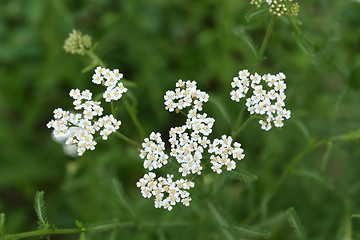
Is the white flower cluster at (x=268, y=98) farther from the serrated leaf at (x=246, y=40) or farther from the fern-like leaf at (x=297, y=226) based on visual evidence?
the fern-like leaf at (x=297, y=226)

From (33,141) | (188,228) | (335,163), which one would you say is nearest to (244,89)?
(188,228)

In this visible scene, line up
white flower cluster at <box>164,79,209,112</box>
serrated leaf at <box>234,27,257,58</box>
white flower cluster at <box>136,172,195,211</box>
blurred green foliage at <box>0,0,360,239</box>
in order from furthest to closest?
1. blurred green foliage at <box>0,0,360,239</box>
2. serrated leaf at <box>234,27,257,58</box>
3. white flower cluster at <box>164,79,209,112</box>
4. white flower cluster at <box>136,172,195,211</box>

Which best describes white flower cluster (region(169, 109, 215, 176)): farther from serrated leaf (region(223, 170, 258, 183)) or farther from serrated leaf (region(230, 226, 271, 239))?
serrated leaf (region(230, 226, 271, 239))

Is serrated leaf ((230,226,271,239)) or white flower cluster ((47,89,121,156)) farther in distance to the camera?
serrated leaf ((230,226,271,239))

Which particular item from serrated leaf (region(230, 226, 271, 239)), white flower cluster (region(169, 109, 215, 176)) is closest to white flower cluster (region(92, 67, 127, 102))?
white flower cluster (region(169, 109, 215, 176))

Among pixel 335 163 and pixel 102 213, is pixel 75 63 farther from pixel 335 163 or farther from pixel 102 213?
pixel 335 163
